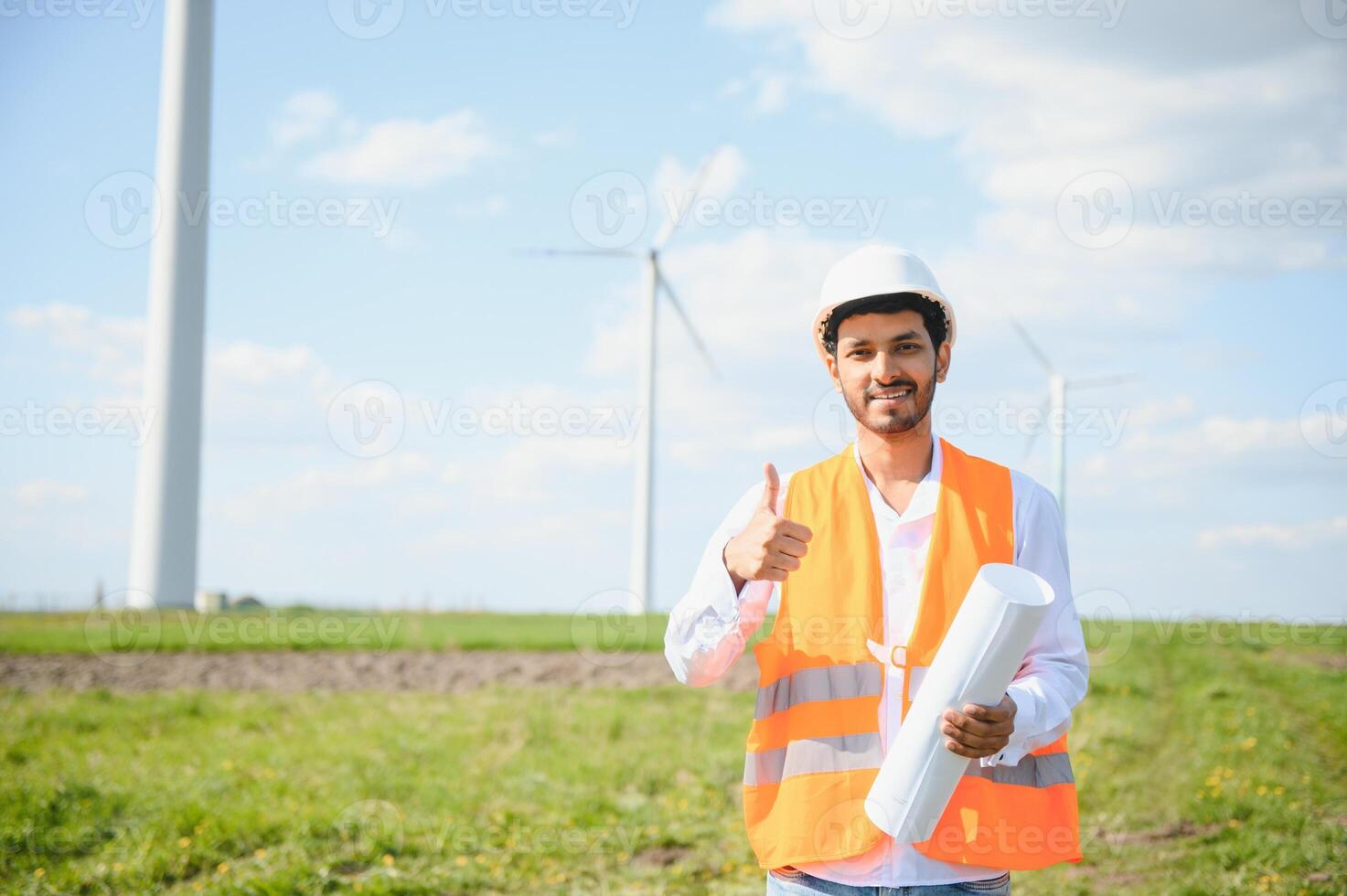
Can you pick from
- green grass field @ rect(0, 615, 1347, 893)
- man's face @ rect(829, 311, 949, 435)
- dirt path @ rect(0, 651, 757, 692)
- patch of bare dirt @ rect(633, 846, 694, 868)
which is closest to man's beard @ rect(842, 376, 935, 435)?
man's face @ rect(829, 311, 949, 435)

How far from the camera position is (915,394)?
2.91 meters

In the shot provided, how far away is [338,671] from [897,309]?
13266 mm

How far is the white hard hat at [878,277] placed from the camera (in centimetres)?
292

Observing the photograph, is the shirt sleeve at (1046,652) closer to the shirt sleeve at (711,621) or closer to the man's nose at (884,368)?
the man's nose at (884,368)

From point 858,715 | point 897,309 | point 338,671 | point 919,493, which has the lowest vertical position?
point 338,671

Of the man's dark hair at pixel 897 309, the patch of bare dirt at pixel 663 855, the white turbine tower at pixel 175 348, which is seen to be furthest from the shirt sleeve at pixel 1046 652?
the white turbine tower at pixel 175 348

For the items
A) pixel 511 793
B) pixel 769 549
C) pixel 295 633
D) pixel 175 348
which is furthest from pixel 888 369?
Answer: pixel 175 348

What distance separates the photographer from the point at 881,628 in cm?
286

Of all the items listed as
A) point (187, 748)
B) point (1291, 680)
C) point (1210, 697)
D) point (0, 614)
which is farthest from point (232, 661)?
point (1291, 680)

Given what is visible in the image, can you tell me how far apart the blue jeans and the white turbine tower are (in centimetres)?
1891

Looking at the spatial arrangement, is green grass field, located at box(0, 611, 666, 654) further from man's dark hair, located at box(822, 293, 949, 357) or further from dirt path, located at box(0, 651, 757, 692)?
man's dark hair, located at box(822, 293, 949, 357)

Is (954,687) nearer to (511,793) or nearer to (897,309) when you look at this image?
(897,309)

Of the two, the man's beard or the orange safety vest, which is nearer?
the orange safety vest

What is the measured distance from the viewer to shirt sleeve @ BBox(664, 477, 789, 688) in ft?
9.19
